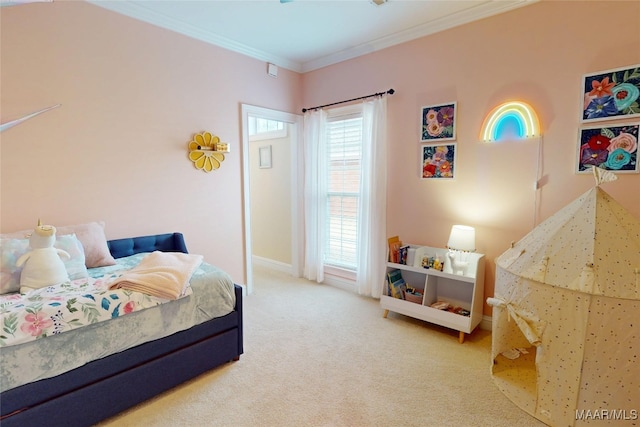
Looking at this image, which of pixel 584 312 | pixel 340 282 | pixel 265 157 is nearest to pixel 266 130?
pixel 265 157

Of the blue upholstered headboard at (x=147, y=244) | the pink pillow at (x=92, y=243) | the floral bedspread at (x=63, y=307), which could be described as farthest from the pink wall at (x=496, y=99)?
the pink pillow at (x=92, y=243)

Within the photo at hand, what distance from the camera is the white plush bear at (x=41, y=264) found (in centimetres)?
185

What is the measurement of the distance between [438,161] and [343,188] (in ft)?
3.90

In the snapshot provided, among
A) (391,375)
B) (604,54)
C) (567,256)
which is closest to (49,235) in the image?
(391,375)

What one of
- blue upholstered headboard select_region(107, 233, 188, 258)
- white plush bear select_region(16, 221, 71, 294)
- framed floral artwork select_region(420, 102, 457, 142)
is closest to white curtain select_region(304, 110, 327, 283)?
framed floral artwork select_region(420, 102, 457, 142)

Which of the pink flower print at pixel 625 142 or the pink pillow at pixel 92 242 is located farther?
the pink pillow at pixel 92 242

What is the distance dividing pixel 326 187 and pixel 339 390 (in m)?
2.42

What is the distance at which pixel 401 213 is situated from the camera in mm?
3344

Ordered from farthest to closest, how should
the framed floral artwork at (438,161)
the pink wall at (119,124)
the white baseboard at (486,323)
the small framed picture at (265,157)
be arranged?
1. the small framed picture at (265,157)
2. the framed floral artwork at (438,161)
3. the white baseboard at (486,323)
4. the pink wall at (119,124)

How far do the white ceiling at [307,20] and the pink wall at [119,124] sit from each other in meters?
0.13

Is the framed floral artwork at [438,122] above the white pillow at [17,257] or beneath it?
above

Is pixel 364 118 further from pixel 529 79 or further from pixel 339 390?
pixel 339 390

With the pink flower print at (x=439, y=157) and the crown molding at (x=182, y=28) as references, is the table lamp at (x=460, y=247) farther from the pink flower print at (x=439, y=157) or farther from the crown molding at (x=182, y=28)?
the crown molding at (x=182, y=28)

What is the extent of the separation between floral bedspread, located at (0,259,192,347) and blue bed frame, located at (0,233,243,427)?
246mm
